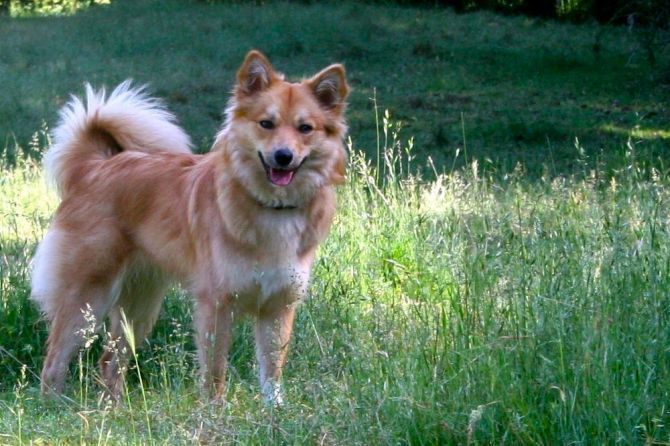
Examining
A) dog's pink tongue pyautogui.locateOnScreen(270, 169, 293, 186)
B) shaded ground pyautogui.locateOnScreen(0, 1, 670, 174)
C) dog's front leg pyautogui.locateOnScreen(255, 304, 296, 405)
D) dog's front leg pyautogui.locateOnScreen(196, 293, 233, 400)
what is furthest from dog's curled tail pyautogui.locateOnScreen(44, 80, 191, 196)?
shaded ground pyautogui.locateOnScreen(0, 1, 670, 174)

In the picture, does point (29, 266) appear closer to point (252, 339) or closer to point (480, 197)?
point (252, 339)

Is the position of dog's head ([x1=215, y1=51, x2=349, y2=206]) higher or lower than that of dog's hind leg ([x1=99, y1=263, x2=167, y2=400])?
higher

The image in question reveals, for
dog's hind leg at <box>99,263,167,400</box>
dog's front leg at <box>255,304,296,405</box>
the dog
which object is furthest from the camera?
dog's hind leg at <box>99,263,167,400</box>

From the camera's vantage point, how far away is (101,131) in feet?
19.0

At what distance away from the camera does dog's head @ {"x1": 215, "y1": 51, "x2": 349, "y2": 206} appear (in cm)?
498

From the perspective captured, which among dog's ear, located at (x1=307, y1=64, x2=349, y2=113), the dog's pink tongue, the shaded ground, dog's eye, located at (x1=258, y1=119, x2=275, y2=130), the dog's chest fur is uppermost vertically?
dog's ear, located at (x1=307, y1=64, x2=349, y2=113)

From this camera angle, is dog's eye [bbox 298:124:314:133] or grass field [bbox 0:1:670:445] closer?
grass field [bbox 0:1:670:445]

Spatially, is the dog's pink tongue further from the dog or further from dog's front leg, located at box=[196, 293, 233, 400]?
dog's front leg, located at box=[196, 293, 233, 400]

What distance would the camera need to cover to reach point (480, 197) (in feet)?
20.7

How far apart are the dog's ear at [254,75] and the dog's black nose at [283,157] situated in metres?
0.41

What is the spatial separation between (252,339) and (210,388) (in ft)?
2.96

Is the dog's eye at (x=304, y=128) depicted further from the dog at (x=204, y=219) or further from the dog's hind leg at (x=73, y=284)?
the dog's hind leg at (x=73, y=284)

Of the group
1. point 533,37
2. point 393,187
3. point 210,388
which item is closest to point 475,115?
point 533,37

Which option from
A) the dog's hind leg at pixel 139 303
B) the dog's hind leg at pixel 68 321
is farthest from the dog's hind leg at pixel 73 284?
the dog's hind leg at pixel 139 303
